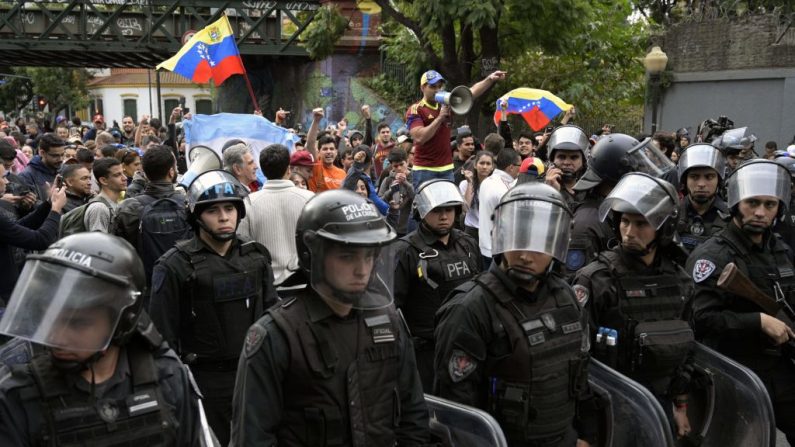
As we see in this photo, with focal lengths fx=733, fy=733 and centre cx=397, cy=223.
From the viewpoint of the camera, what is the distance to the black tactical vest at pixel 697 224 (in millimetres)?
5543

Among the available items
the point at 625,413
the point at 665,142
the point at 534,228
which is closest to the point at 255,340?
the point at 534,228

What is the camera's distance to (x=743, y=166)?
4516mm

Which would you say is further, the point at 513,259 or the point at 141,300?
→ the point at 513,259

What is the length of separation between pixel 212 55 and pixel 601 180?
24.3 feet

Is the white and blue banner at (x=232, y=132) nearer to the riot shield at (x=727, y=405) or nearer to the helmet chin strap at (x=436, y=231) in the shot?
the helmet chin strap at (x=436, y=231)

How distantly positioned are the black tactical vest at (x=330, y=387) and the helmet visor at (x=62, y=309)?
2.00 ft

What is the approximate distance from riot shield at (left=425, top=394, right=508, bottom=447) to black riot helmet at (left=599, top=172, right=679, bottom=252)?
4.81 feet

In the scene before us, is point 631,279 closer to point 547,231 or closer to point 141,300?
point 547,231

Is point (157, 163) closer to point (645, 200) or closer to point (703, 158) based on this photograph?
point (645, 200)

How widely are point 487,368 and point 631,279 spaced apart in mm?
1071

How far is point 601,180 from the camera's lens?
5.07 metres

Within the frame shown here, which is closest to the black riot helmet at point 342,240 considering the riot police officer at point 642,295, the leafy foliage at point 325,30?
the riot police officer at point 642,295

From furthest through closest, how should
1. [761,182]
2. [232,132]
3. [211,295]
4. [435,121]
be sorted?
[232,132], [435,121], [761,182], [211,295]

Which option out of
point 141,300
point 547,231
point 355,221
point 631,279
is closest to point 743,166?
point 631,279
